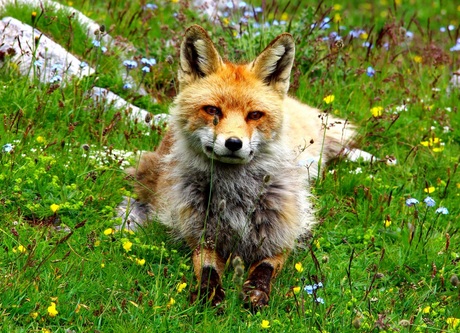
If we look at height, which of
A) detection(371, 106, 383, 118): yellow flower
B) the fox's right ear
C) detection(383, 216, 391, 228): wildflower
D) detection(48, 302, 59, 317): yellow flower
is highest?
the fox's right ear

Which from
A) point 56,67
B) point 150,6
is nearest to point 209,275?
point 56,67

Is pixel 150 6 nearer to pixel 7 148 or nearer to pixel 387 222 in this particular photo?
pixel 7 148

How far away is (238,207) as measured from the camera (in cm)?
513

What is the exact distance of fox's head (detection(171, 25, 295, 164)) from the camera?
4719mm

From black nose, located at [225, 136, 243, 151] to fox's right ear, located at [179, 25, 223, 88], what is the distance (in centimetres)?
80

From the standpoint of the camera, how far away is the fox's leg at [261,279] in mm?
4518

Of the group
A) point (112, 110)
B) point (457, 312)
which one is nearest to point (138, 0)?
point (112, 110)

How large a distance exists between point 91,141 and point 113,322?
2670 mm

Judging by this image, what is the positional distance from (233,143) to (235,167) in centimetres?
57

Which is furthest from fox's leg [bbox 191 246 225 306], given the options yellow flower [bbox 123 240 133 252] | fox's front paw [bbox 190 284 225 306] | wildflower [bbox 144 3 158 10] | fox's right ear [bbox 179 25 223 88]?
wildflower [bbox 144 3 158 10]

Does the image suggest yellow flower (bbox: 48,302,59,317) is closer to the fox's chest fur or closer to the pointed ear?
the fox's chest fur

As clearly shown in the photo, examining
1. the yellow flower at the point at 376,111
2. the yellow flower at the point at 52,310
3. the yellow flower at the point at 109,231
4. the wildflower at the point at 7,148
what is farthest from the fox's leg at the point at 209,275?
the yellow flower at the point at 376,111

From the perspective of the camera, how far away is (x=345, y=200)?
593 cm

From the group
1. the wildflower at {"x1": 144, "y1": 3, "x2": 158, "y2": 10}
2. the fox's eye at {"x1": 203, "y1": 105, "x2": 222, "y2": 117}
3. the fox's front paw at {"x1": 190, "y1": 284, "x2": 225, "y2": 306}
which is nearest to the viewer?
the fox's front paw at {"x1": 190, "y1": 284, "x2": 225, "y2": 306}
